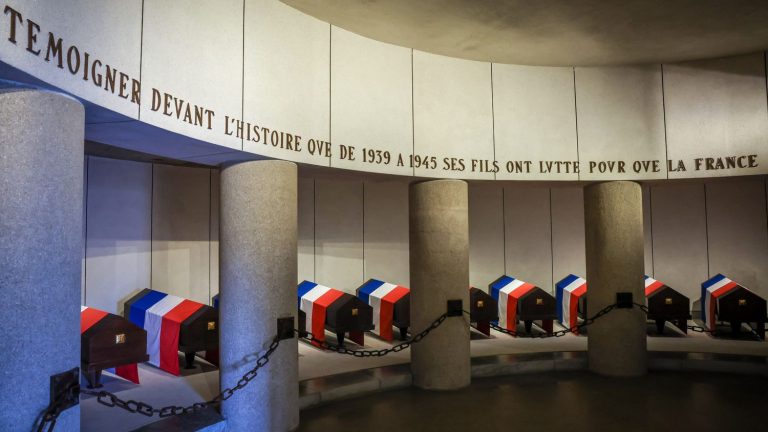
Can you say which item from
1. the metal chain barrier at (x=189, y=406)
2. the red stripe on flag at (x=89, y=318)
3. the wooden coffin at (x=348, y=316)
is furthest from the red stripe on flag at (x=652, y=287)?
the red stripe on flag at (x=89, y=318)

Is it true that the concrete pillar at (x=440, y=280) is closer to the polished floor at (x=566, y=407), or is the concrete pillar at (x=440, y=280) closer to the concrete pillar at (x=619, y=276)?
the polished floor at (x=566, y=407)

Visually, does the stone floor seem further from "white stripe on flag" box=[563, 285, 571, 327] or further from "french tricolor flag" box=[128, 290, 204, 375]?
"white stripe on flag" box=[563, 285, 571, 327]

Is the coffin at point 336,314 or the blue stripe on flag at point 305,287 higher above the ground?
the blue stripe on flag at point 305,287

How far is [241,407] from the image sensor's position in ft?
15.3

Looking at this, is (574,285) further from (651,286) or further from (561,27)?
(561,27)

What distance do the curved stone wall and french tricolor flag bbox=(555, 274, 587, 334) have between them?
2937mm

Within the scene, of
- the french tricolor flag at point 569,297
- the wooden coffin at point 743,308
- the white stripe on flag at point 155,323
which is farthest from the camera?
the french tricolor flag at point 569,297

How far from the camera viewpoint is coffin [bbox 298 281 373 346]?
7.65 metres

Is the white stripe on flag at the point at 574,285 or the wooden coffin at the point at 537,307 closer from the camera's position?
the wooden coffin at the point at 537,307

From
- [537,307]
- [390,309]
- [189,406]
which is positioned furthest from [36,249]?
[537,307]

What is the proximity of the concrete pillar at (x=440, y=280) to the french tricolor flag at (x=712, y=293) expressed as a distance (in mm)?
4654

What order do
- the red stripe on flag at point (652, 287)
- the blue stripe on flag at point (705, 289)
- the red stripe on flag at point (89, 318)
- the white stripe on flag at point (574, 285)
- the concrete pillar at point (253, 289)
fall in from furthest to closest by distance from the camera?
the white stripe on flag at point (574, 285), the blue stripe on flag at point (705, 289), the red stripe on flag at point (652, 287), the red stripe on flag at point (89, 318), the concrete pillar at point (253, 289)

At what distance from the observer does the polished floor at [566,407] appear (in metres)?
5.05

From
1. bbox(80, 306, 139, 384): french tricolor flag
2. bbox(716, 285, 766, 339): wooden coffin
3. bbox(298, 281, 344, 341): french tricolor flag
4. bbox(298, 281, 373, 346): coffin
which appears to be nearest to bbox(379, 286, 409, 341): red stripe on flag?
bbox(298, 281, 373, 346): coffin
